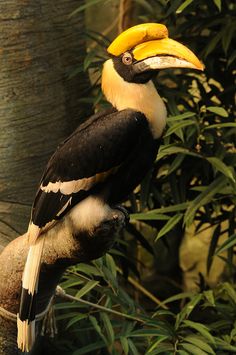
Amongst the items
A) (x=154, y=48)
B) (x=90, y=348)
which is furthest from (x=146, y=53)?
(x=90, y=348)

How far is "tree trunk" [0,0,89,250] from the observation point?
7.61ft

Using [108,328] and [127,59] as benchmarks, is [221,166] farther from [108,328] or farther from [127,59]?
[127,59]

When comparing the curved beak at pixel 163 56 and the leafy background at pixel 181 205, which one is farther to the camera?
the leafy background at pixel 181 205

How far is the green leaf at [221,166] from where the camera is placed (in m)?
2.24

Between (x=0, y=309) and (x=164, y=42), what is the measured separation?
615 millimetres

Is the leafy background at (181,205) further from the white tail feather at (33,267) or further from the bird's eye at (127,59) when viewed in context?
the bird's eye at (127,59)

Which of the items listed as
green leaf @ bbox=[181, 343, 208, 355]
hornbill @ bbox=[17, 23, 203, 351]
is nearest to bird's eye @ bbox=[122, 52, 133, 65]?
hornbill @ bbox=[17, 23, 203, 351]

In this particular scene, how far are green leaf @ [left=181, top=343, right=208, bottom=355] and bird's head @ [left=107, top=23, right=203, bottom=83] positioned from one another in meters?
0.64

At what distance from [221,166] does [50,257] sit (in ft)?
2.05

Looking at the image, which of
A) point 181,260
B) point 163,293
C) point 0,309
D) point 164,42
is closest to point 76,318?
point 0,309

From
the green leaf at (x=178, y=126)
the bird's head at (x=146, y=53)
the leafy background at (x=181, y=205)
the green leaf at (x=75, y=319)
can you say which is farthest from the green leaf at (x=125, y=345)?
the bird's head at (x=146, y=53)

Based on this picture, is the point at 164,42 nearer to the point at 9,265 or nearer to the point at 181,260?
the point at 9,265

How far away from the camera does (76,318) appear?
7.21ft

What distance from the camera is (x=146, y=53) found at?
1767 mm
